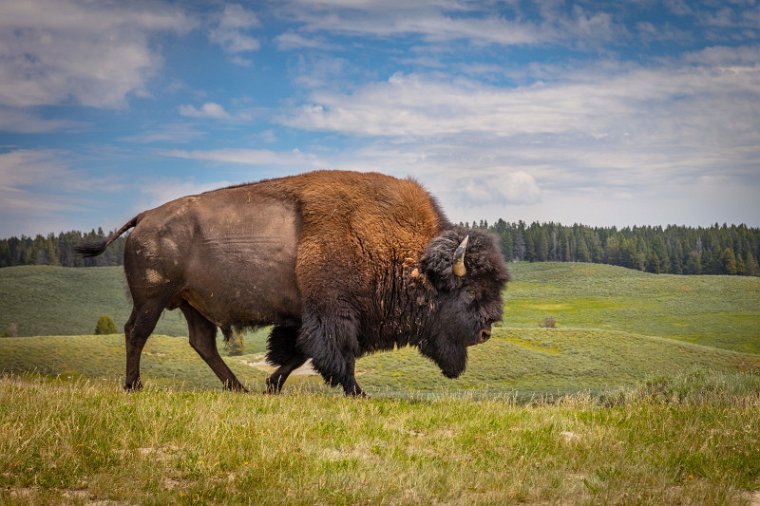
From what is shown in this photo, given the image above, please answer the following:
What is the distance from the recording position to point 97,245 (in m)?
12.1

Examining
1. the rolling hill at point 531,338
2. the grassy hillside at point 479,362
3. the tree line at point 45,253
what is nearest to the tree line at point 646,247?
the rolling hill at point 531,338

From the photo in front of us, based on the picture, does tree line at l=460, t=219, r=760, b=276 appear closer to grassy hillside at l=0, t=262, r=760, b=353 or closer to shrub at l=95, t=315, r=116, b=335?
grassy hillside at l=0, t=262, r=760, b=353

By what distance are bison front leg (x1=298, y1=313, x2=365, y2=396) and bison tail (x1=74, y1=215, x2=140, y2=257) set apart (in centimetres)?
332

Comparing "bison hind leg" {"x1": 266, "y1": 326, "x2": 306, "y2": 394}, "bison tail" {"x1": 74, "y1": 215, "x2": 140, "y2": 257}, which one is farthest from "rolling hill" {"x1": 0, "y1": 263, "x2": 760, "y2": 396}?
"bison tail" {"x1": 74, "y1": 215, "x2": 140, "y2": 257}

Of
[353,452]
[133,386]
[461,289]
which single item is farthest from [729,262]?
[353,452]

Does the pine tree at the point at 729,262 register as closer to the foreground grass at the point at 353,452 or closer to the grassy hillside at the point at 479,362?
the grassy hillside at the point at 479,362

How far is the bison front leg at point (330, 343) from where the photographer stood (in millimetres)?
10680

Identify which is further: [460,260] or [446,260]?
[446,260]

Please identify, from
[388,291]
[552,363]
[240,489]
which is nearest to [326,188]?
[388,291]

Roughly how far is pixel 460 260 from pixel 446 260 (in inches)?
8.9

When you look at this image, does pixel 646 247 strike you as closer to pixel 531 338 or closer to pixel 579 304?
pixel 579 304

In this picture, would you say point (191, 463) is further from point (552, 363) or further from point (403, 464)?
point (552, 363)

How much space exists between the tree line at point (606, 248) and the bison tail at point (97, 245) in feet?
344

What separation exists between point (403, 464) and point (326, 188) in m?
5.54
